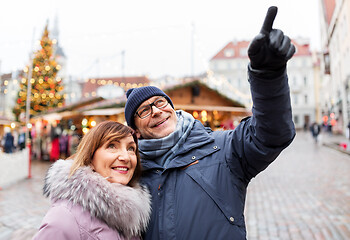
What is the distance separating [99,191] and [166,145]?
450mm

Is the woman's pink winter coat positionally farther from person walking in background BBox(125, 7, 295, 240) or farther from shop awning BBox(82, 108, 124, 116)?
shop awning BBox(82, 108, 124, 116)

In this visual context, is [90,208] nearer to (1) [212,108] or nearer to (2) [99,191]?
(2) [99,191]

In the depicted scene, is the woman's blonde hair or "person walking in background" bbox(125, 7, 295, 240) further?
the woman's blonde hair

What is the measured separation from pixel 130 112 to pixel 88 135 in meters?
0.33

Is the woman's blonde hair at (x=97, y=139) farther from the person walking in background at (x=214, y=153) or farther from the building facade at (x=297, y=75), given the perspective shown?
the building facade at (x=297, y=75)

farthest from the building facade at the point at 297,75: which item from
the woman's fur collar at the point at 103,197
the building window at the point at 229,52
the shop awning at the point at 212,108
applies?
the woman's fur collar at the point at 103,197

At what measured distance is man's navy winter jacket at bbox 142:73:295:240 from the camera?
4.09ft

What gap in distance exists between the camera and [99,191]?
1.44 m

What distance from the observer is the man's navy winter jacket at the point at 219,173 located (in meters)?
1.25

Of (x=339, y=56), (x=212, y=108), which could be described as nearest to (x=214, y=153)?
(x=212, y=108)

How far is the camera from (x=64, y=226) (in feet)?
4.17

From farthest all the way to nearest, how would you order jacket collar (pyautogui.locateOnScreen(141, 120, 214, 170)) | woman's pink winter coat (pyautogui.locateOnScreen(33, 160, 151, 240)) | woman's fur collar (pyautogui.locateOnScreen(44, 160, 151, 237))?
jacket collar (pyautogui.locateOnScreen(141, 120, 214, 170)), woman's fur collar (pyautogui.locateOnScreen(44, 160, 151, 237)), woman's pink winter coat (pyautogui.locateOnScreen(33, 160, 151, 240))

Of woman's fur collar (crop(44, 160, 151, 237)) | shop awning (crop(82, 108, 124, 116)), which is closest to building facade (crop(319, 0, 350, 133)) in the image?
shop awning (crop(82, 108, 124, 116))

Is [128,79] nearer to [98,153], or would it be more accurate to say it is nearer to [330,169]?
[330,169]
